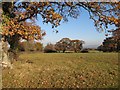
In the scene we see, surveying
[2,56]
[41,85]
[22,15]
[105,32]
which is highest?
[22,15]

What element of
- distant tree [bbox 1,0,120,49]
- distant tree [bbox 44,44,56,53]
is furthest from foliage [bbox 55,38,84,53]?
distant tree [bbox 1,0,120,49]

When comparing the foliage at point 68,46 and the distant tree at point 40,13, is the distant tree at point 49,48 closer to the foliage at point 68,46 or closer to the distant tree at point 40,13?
the foliage at point 68,46

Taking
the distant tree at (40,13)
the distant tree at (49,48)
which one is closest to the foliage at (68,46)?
the distant tree at (49,48)

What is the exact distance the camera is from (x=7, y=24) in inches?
526

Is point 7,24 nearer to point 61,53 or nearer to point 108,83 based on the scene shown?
point 108,83

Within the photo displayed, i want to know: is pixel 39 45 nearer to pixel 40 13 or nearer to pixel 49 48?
pixel 49 48

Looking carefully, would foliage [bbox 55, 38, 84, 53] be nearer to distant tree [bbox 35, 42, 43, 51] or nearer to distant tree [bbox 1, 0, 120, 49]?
distant tree [bbox 35, 42, 43, 51]

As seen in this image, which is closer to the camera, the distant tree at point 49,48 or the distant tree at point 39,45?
the distant tree at point 49,48

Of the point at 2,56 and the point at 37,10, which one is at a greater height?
the point at 37,10

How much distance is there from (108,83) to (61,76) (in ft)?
9.91

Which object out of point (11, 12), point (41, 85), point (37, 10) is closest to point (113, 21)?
point (37, 10)

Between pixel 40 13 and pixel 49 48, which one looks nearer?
pixel 40 13

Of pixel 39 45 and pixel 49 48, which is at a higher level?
pixel 39 45

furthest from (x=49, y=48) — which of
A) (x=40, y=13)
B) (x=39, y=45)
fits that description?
(x=40, y=13)
